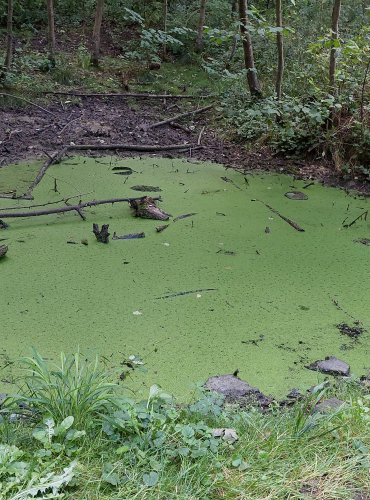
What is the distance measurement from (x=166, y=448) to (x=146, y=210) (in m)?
1.98

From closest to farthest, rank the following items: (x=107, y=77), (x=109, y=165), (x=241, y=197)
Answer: (x=241, y=197)
(x=109, y=165)
(x=107, y=77)

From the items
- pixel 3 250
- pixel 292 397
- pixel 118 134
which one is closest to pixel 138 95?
pixel 118 134

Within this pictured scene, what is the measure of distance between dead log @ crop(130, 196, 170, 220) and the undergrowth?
1.72 m

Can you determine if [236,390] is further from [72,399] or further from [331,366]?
[72,399]

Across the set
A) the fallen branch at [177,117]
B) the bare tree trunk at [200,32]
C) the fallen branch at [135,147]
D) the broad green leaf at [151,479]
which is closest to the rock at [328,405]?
the broad green leaf at [151,479]

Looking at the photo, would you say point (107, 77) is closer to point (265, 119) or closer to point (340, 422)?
point (265, 119)

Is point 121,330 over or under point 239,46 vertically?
under

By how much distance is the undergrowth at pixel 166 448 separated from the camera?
1.09m

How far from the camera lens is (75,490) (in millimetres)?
1088

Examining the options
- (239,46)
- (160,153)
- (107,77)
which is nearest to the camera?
(160,153)

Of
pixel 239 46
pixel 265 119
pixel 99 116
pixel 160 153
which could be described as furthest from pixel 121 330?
pixel 239 46

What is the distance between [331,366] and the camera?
5.89 feet

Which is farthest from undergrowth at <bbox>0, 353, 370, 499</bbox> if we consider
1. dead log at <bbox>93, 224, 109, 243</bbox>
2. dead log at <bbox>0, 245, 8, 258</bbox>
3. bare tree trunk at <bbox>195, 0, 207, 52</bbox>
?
bare tree trunk at <bbox>195, 0, 207, 52</bbox>

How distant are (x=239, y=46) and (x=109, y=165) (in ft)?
13.8
